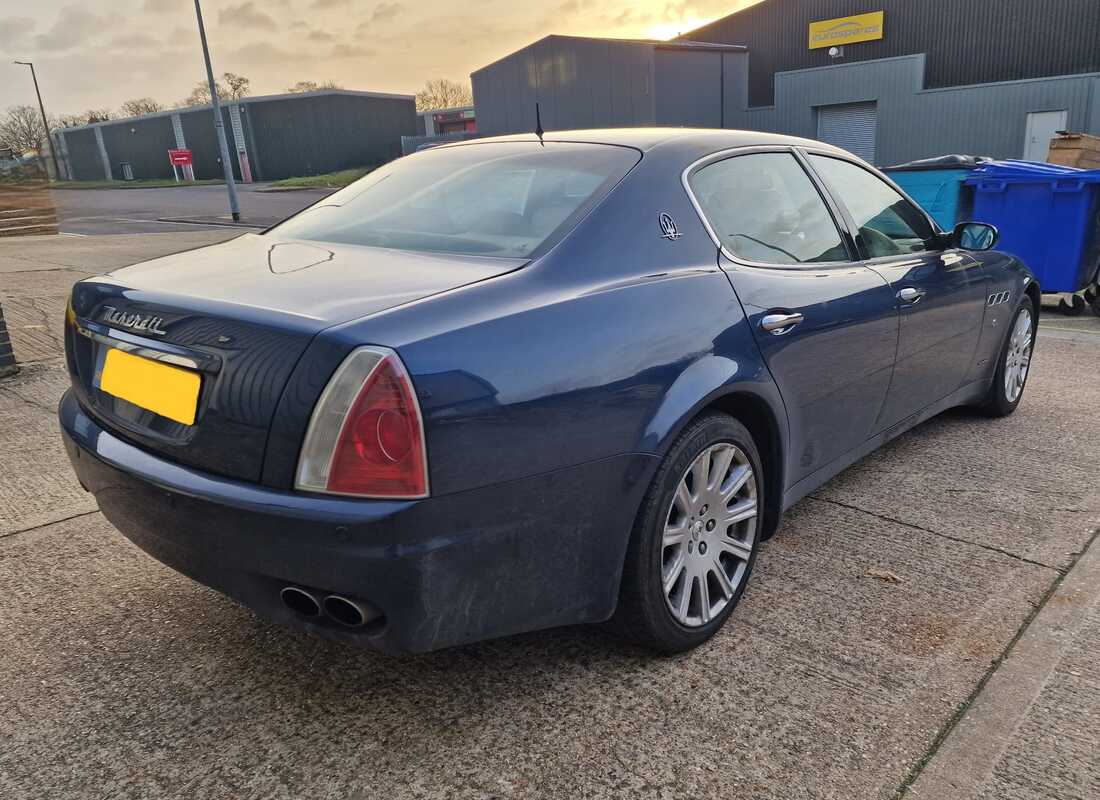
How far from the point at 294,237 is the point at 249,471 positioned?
3.74 feet

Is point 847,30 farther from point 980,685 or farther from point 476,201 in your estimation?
point 980,685

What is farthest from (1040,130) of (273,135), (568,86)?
(273,135)

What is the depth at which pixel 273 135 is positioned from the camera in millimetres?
52875

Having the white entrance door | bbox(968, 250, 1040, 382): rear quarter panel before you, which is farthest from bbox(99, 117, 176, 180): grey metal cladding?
bbox(968, 250, 1040, 382): rear quarter panel

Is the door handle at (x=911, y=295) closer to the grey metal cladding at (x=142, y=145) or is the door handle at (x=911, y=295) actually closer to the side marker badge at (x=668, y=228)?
the side marker badge at (x=668, y=228)

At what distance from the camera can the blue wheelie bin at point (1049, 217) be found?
26.2 ft

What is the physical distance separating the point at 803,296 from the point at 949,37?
1229 inches

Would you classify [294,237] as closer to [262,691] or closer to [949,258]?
[262,691]

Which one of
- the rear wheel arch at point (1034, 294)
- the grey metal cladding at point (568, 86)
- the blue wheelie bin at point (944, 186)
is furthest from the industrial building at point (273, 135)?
the rear wheel arch at point (1034, 294)

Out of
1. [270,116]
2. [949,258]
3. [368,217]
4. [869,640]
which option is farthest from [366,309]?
[270,116]

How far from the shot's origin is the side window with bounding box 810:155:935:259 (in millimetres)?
3312

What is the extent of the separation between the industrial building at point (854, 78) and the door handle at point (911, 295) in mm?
22931

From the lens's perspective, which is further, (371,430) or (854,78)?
(854,78)

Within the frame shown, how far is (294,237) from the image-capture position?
275 centimetres
